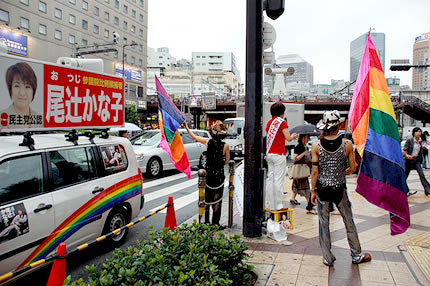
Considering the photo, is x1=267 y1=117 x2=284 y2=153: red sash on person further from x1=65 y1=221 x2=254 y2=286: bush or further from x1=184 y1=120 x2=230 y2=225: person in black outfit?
Result: x1=65 y1=221 x2=254 y2=286: bush

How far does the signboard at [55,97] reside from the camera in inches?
152

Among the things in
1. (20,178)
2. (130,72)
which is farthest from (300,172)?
(130,72)

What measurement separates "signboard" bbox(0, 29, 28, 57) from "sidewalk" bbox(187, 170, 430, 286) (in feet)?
141

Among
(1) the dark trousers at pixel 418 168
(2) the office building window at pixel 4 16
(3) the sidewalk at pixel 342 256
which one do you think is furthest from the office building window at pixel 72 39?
(3) the sidewalk at pixel 342 256

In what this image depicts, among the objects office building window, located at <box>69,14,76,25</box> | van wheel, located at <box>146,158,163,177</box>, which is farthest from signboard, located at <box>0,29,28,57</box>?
van wheel, located at <box>146,158,163,177</box>

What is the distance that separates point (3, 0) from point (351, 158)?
47.9m

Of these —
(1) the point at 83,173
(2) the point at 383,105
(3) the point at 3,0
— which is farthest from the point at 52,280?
(3) the point at 3,0

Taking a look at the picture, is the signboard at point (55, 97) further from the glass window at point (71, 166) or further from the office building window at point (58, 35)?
the office building window at point (58, 35)

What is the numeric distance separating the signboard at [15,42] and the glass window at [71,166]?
41804mm

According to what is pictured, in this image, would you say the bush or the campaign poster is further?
the campaign poster

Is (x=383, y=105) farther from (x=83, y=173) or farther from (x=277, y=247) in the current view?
(x=83, y=173)

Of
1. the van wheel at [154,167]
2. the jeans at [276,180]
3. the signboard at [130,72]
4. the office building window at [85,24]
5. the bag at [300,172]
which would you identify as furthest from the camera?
the signboard at [130,72]

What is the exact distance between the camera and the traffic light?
4723 mm

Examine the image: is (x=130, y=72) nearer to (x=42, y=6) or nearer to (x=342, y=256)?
(x=42, y=6)
